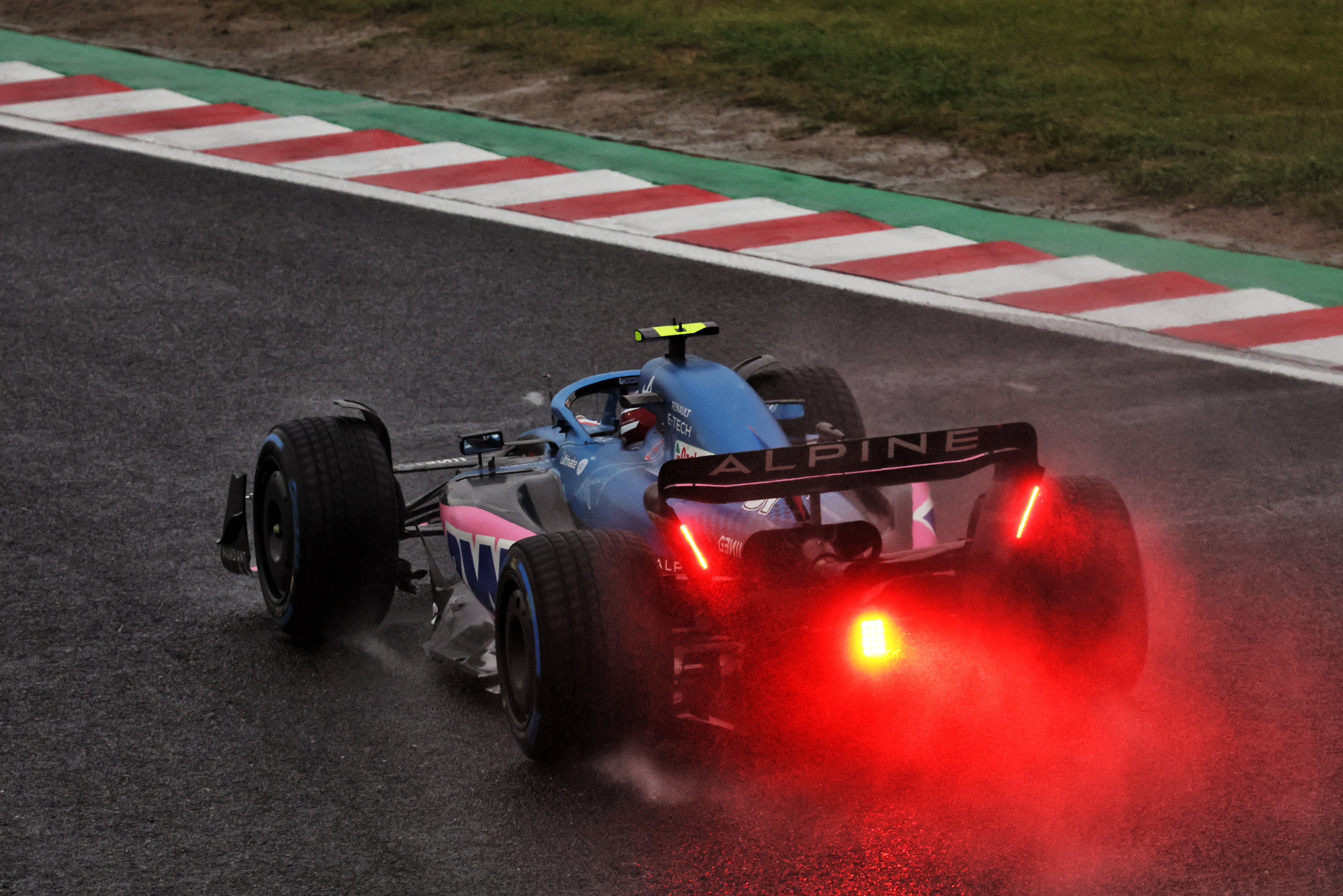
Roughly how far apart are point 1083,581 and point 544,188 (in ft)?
26.7

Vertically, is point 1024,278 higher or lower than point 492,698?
higher

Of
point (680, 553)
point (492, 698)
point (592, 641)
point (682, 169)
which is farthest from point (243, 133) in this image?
point (592, 641)

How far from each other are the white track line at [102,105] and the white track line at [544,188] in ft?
11.0

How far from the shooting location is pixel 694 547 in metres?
5.52

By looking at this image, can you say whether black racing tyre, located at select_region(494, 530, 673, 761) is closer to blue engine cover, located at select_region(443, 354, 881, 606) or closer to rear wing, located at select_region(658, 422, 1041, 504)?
rear wing, located at select_region(658, 422, 1041, 504)

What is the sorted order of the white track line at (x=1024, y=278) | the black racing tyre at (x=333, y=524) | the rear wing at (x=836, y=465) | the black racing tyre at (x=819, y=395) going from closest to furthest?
the rear wing at (x=836, y=465), the black racing tyre at (x=333, y=524), the black racing tyre at (x=819, y=395), the white track line at (x=1024, y=278)

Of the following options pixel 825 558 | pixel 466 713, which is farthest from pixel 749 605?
pixel 466 713

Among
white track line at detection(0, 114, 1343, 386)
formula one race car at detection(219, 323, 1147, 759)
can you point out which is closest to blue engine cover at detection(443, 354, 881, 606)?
formula one race car at detection(219, 323, 1147, 759)

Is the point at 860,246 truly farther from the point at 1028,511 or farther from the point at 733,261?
the point at 1028,511

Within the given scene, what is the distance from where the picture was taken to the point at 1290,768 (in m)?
5.78

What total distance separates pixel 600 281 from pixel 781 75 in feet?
17.8

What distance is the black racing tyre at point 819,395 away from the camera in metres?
7.48

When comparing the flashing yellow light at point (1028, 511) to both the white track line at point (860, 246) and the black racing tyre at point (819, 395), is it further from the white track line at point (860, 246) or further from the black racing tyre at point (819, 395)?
the white track line at point (860, 246)

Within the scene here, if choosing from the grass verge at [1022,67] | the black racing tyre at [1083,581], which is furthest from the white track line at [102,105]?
the black racing tyre at [1083,581]
